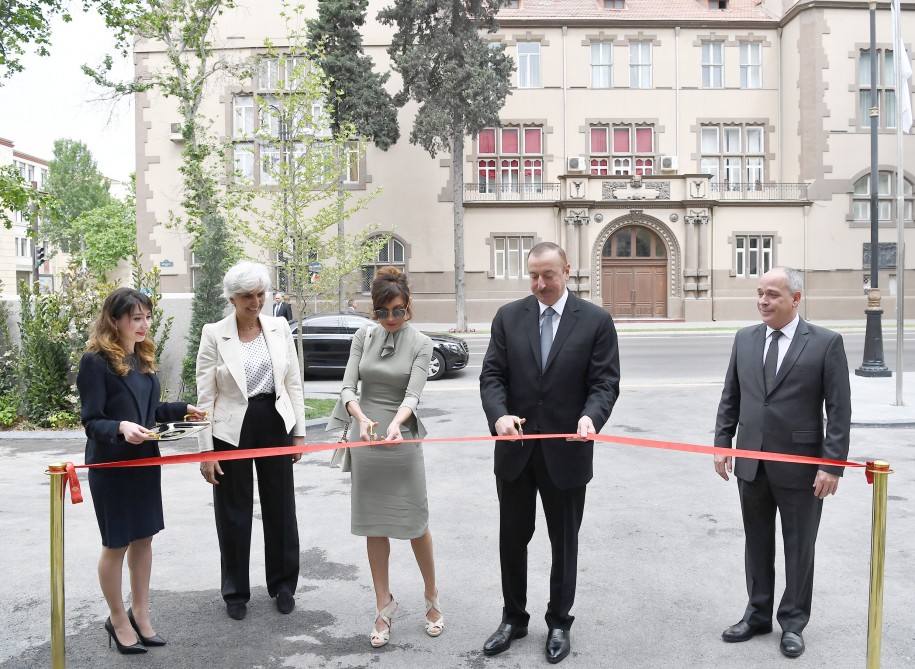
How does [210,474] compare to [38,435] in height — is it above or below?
above

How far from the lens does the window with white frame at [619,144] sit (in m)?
36.4

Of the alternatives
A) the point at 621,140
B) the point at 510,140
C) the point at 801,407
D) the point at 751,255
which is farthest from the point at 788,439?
the point at 621,140

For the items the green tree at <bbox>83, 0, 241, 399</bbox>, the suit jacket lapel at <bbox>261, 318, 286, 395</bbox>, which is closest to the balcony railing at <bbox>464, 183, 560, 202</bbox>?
the green tree at <bbox>83, 0, 241, 399</bbox>

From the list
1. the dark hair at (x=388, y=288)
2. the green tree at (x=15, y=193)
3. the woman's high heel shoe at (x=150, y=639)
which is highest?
the green tree at (x=15, y=193)

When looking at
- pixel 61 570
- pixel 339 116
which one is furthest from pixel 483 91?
pixel 61 570

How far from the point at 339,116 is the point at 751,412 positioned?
27928mm

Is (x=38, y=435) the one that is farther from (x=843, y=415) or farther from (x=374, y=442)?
(x=843, y=415)

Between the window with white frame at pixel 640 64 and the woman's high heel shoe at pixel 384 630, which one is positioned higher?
the window with white frame at pixel 640 64

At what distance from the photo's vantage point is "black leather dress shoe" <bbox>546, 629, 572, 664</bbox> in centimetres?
404

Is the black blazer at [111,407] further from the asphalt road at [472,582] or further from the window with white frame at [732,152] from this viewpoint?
the window with white frame at [732,152]

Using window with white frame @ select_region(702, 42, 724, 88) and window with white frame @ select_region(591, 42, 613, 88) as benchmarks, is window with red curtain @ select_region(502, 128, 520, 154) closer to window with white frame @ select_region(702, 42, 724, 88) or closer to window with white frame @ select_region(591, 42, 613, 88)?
window with white frame @ select_region(591, 42, 613, 88)

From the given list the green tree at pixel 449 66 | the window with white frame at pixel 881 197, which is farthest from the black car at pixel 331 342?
the window with white frame at pixel 881 197

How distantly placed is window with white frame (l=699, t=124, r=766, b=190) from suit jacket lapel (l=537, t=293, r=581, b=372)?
3464cm

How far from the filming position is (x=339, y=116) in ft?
99.0
